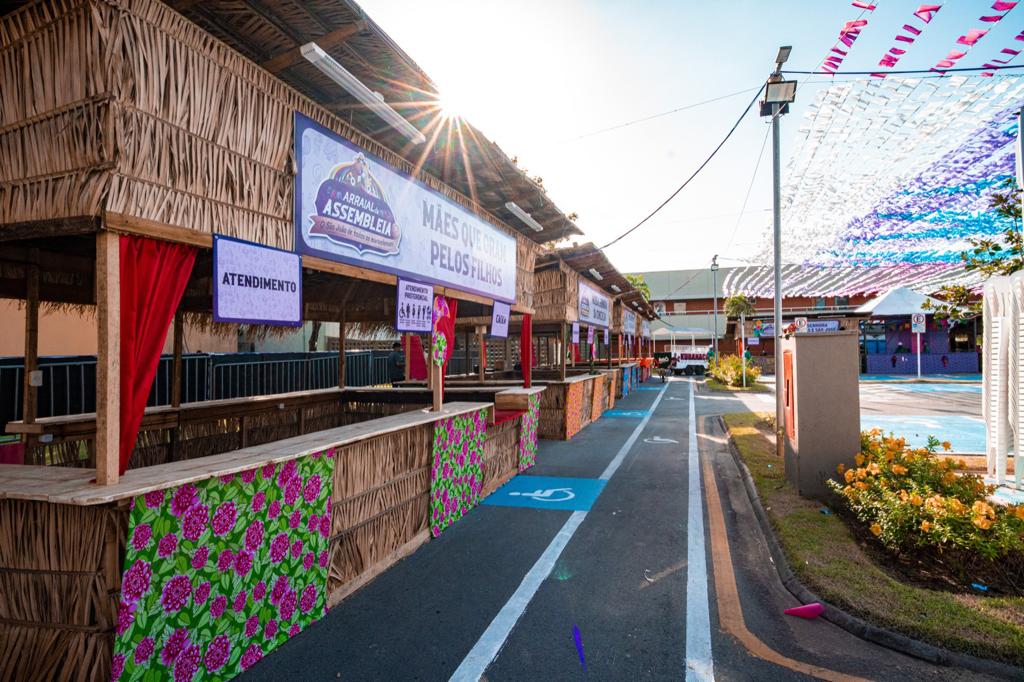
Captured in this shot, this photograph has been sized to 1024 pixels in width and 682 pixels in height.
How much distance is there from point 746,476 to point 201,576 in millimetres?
6856

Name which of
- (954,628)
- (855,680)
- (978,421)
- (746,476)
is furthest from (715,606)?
(978,421)

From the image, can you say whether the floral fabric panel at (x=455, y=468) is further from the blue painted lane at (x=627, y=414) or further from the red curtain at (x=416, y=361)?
the blue painted lane at (x=627, y=414)

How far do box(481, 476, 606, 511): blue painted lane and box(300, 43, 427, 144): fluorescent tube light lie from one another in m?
4.51

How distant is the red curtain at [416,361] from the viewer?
39.8ft

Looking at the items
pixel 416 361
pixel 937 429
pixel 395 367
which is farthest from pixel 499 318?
pixel 395 367

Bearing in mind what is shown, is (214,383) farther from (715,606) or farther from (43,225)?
(715,606)

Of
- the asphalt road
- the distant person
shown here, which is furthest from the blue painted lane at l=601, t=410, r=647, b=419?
the distant person

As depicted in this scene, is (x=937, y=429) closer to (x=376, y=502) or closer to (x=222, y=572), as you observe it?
(x=376, y=502)

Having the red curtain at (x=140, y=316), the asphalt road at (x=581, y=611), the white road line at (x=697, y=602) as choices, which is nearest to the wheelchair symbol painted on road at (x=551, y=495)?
the asphalt road at (x=581, y=611)

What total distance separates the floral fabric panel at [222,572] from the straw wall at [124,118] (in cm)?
169

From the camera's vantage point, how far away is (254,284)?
355 cm

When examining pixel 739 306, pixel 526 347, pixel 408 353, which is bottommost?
pixel 408 353

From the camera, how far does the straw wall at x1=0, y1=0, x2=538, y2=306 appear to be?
2.71m

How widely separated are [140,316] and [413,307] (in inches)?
117
